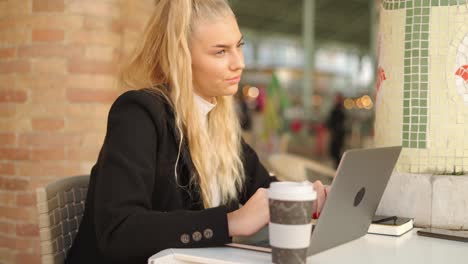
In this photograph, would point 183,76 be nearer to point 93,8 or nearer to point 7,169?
point 93,8

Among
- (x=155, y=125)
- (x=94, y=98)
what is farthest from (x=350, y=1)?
(x=155, y=125)

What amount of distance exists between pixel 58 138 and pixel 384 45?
1.64 m

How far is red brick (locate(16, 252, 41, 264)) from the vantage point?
9.05ft

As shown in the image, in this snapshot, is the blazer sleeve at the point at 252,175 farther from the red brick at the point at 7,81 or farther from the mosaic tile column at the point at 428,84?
the red brick at the point at 7,81

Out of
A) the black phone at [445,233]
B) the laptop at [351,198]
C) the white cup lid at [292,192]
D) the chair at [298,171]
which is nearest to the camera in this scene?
the white cup lid at [292,192]

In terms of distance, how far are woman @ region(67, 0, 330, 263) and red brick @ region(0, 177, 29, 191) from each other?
4.55ft

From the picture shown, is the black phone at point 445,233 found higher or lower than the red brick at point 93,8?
lower

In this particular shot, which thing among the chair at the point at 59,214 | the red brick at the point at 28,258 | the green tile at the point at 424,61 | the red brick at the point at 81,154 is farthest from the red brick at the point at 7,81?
the green tile at the point at 424,61

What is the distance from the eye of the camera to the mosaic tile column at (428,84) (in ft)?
5.55

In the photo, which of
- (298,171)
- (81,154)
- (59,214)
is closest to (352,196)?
(59,214)

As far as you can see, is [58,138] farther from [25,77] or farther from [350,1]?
[350,1]

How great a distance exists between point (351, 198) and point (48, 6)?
2.03m

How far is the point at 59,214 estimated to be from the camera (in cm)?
155

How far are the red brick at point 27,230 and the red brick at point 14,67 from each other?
2.45 feet
